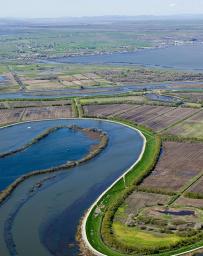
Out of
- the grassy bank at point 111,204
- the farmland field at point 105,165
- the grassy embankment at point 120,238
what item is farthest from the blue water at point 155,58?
the grassy embankment at point 120,238

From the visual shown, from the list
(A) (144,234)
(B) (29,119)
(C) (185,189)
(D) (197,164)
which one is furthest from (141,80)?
(A) (144,234)

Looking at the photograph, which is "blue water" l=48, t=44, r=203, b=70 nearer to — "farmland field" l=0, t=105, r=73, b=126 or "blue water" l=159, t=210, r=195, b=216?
"farmland field" l=0, t=105, r=73, b=126

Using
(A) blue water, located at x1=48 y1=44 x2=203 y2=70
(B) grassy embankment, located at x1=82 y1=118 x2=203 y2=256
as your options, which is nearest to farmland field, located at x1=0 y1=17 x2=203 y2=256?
(B) grassy embankment, located at x1=82 y1=118 x2=203 y2=256

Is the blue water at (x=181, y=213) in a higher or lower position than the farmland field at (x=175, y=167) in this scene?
lower

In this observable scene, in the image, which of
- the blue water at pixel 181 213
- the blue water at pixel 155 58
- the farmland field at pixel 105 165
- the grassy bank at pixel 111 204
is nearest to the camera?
the grassy bank at pixel 111 204

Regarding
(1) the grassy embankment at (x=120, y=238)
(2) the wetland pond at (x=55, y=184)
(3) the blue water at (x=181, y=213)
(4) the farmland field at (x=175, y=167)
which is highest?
(4) the farmland field at (x=175, y=167)

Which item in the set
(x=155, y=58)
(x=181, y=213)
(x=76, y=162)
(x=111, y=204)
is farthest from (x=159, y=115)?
(x=155, y=58)

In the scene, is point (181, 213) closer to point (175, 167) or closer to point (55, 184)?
point (175, 167)

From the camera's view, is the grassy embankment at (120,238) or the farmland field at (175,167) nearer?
the grassy embankment at (120,238)

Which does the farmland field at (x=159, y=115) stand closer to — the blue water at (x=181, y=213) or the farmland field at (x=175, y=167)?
the farmland field at (x=175, y=167)
